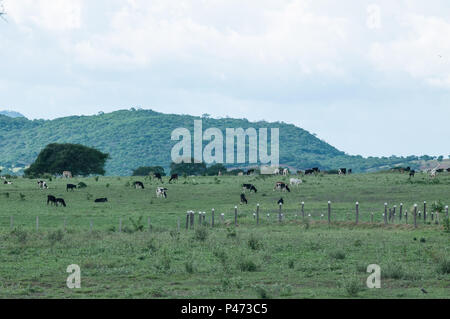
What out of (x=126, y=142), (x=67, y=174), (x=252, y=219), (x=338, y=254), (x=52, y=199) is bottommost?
(x=338, y=254)

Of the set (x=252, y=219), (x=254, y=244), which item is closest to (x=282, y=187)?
(x=252, y=219)

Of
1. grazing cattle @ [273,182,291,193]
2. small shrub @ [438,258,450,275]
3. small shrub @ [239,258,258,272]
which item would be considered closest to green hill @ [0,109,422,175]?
grazing cattle @ [273,182,291,193]

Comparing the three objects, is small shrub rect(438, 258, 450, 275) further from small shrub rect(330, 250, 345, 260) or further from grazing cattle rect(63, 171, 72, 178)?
grazing cattle rect(63, 171, 72, 178)

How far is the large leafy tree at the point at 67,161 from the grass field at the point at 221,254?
127 feet

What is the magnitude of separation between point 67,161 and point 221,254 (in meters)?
69.3

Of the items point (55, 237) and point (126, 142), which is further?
point (126, 142)

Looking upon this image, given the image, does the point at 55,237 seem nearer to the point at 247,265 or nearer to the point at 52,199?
the point at 247,265

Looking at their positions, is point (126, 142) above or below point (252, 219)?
above

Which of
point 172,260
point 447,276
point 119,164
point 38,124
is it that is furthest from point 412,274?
point 38,124

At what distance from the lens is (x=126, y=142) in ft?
563

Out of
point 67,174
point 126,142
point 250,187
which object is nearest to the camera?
point 250,187

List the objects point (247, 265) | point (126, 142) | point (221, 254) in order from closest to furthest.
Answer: point (247, 265) < point (221, 254) < point (126, 142)

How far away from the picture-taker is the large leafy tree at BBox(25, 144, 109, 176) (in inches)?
3568

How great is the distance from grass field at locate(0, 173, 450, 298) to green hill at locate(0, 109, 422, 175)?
104 m
